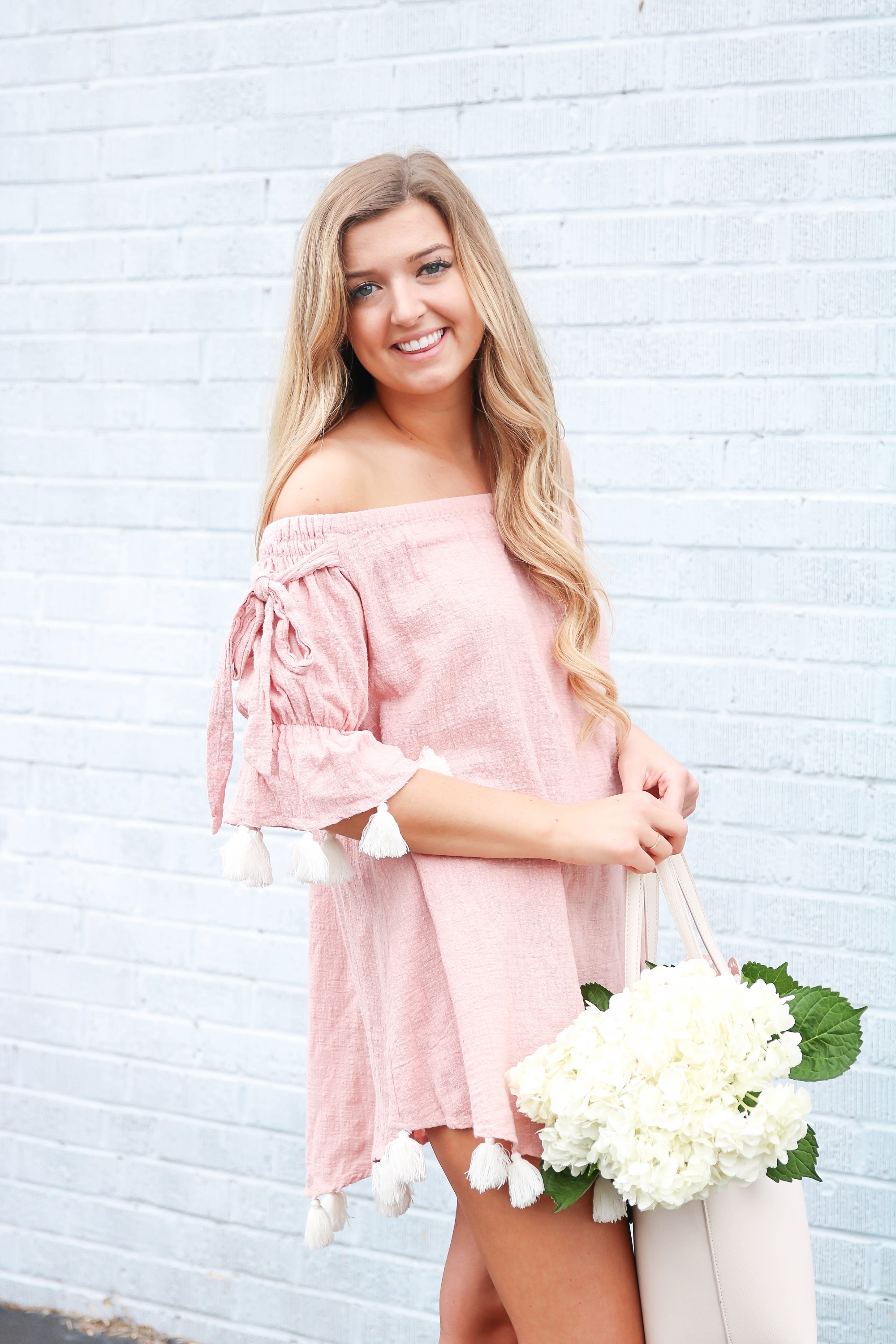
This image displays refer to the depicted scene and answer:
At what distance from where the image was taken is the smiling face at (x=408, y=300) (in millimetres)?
1390

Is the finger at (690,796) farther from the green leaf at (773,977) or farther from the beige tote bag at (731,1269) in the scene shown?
the beige tote bag at (731,1269)

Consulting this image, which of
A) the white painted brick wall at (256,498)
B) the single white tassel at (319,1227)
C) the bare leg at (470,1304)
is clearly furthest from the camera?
the white painted brick wall at (256,498)

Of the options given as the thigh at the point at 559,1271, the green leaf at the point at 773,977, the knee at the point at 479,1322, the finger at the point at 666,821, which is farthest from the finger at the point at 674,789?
the knee at the point at 479,1322

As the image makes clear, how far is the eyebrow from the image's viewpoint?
1.39m

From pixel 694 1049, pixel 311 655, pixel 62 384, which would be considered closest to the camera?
pixel 694 1049

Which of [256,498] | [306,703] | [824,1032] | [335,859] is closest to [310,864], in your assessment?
[335,859]

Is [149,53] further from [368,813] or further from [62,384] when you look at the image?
[368,813]

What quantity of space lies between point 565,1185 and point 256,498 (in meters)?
1.43

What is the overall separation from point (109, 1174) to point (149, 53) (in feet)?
7.49

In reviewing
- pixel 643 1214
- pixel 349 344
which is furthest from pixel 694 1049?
pixel 349 344

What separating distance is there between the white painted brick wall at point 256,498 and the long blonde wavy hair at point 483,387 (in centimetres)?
59

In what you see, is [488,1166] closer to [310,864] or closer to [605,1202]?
[605,1202]

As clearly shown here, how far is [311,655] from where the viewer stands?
1.27 metres

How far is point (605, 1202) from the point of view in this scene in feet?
4.17
